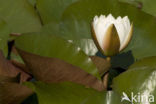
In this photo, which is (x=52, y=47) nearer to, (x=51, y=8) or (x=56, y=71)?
(x=56, y=71)

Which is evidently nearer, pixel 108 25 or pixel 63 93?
pixel 63 93

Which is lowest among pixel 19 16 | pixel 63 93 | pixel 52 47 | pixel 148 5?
pixel 63 93

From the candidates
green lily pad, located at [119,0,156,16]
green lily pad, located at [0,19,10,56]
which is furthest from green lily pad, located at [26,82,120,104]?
green lily pad, located at [119,0,156,16]

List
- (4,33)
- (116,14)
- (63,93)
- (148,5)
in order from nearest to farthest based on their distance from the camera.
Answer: (63,93)
(4,33)
(116,14)
(148,5)

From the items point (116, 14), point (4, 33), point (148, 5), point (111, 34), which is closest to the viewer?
point (111, 34)

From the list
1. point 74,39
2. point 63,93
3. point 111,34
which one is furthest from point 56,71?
point 74,39
